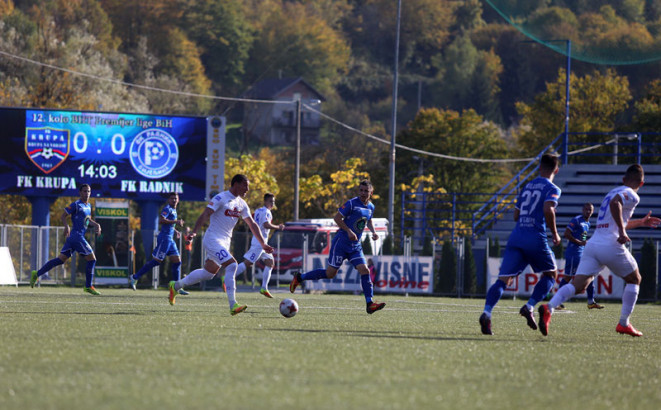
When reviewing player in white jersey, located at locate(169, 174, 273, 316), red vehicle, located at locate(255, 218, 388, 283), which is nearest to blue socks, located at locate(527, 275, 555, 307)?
player in white jersey, located at locate(169, 174, 273, 316)

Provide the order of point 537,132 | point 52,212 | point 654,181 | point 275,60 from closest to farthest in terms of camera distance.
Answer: point 654,181
point 52,212
point 537,132
point 275,60

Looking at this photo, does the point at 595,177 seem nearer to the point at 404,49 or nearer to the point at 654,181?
the point at 654,181

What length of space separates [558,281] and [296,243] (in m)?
11.1

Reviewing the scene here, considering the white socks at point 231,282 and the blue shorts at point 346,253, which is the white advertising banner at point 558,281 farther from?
the white socks at point 231,282

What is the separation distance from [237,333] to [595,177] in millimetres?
26510

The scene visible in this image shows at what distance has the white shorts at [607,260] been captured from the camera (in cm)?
1243

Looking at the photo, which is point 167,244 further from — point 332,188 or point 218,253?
point 332,188

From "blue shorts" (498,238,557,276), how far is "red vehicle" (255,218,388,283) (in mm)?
21659

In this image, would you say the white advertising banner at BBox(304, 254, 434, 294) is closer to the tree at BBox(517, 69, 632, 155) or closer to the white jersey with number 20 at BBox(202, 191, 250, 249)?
the white jersey with number 20 at BBox(202, 191, 250, 249)

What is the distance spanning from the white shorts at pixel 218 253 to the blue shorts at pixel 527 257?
159 inches

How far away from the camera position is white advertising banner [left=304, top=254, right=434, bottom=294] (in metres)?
30.4

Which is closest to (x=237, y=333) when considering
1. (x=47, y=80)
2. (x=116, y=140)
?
(x=116, y=140)

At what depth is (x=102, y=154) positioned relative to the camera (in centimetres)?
3203

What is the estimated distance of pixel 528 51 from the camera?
355 ft
